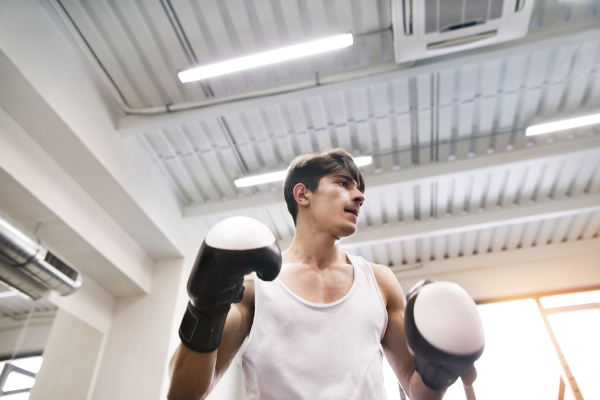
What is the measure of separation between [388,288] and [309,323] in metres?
0.41

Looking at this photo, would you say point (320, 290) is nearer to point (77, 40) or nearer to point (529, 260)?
point (77, 40)

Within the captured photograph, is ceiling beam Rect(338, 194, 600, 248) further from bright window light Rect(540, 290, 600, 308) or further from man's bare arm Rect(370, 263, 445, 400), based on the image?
man's bare arm Rect(370, 263, 445, 400)

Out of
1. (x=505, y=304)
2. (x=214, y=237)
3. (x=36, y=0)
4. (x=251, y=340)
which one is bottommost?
(x=251, y=340)

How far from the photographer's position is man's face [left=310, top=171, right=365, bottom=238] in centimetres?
153

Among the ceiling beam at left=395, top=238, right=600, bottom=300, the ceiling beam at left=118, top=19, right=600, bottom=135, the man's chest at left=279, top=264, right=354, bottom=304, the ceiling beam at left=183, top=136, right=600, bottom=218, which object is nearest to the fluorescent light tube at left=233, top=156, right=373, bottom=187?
the ceiling beam at left=183, top=136, right=600, bottom=218

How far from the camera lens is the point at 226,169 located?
4602 mm

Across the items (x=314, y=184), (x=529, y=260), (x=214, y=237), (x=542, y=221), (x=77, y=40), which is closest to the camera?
(x=214, y=237)

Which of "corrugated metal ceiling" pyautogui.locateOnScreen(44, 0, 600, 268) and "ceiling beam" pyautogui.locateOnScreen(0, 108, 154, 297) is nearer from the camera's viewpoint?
"ceiling beam" pyautogui.locateOnScreen(0, 108, 154, 297)

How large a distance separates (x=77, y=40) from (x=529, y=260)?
6472 mm

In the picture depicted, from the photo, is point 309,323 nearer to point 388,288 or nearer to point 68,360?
point 388,288

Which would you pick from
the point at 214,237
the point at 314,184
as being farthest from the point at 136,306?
the point at 214,237

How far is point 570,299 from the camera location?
586 cm

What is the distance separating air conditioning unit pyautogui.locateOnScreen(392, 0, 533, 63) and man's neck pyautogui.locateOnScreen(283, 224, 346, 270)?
7.09ft

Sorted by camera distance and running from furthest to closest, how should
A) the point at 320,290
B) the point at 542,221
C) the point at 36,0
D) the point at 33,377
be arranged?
the point at 542,221 < the point at 33,377 < the point at 36,0 < the point at 320,290
